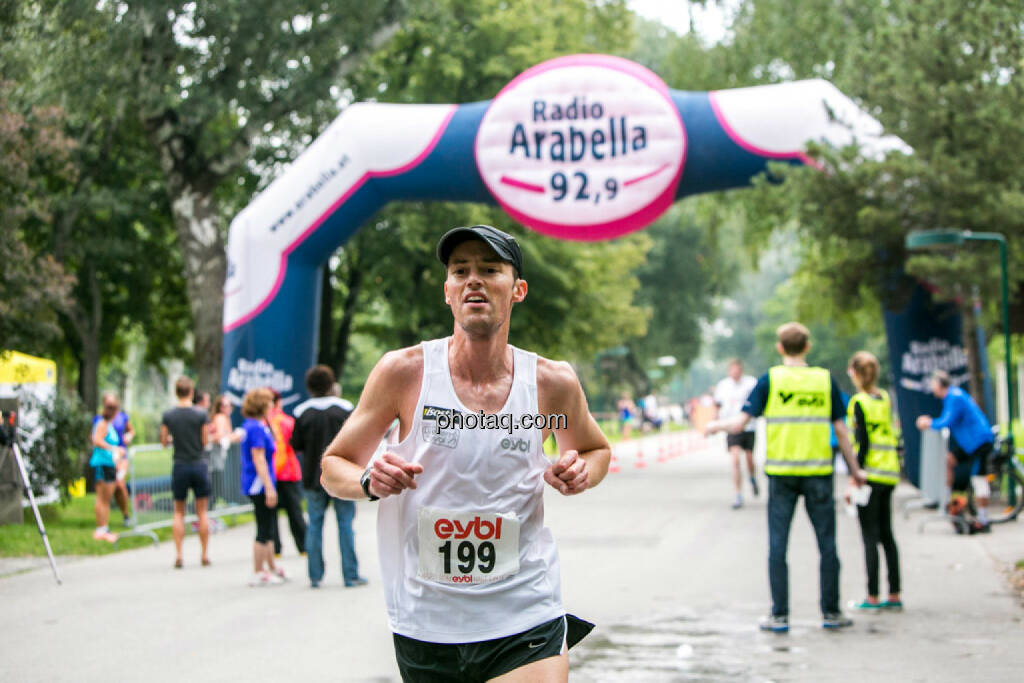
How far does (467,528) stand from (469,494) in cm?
9

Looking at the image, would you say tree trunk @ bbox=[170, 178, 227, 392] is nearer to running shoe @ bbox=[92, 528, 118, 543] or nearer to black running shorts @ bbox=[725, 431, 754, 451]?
running shoe @ bbox=[92, 528, 118, 543]

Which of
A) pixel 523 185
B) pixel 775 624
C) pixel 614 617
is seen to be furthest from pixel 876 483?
pixel 523 185

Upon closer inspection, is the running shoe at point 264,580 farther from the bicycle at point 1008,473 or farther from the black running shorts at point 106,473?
the bicycle at point 1008,473

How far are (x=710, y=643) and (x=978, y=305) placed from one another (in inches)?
347

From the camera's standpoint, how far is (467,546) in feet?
12.1

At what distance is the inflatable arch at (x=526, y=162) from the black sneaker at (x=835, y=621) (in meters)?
8.43

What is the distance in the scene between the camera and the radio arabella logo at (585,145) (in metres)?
16.4

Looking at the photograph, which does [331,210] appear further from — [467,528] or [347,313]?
[467,528]

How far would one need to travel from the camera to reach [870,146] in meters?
15.4

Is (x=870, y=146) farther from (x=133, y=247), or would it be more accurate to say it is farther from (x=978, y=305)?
(x=133, y=247)

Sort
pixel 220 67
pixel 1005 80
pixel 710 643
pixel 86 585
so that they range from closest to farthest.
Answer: pixel 710 643
pixel 86 585
pixel 1005 80
pixel 220 67

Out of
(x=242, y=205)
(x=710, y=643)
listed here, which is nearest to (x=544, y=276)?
(x=242, y=205)

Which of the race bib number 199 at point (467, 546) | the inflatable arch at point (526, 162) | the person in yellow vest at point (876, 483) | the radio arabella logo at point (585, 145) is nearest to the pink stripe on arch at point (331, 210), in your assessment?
the inflatable arch at point (526, 162)

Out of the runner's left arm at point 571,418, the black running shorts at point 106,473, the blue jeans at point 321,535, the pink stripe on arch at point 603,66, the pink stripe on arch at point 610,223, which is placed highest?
the pink stripe on arch at point 603,66
